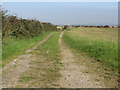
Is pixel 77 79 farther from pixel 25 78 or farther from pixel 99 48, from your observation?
pixel 99 48

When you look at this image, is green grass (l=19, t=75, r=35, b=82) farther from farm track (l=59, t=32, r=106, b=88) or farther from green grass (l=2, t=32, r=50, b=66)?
green grass (l=2, t=32, r=50, b=66)

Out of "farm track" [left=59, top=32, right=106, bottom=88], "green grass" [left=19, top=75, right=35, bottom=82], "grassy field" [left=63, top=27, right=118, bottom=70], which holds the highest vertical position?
"green grass" [left=19, top=75, right=35, bottom=82]

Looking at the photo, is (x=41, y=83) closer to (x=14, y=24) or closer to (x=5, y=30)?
(x=5, y=30)

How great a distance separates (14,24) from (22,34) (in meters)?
3.61

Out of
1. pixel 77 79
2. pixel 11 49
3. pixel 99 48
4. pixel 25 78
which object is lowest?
pixel 99 48

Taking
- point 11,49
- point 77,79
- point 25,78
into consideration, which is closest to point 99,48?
point 11,49

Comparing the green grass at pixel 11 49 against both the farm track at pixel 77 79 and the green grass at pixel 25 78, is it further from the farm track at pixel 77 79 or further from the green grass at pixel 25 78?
Answer: the farm track at pixel 77 79

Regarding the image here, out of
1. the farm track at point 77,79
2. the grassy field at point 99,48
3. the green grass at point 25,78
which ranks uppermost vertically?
the green grass at point 25,78

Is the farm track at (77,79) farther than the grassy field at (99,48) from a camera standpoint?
No

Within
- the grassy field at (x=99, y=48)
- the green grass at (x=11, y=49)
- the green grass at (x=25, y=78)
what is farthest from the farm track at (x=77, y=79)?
the green grass at (x=11, y=49)

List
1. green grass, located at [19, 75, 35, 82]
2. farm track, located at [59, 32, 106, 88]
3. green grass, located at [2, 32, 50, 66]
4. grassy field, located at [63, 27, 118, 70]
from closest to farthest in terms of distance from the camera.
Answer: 1. farm track, located at [59, 32, 106, 88]
2. green grass, located at [19, 75, 35, 82]
3. grassy field, located at [63, 27, 118, 70]
4. green grass, located at [2, 32, 50, 66]

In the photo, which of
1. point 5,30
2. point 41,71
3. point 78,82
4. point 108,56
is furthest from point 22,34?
point 78,82

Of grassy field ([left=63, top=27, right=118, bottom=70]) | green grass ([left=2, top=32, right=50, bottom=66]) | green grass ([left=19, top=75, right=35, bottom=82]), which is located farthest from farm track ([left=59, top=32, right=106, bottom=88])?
green grass ([left=2, top=32, right=50, bottom=66])

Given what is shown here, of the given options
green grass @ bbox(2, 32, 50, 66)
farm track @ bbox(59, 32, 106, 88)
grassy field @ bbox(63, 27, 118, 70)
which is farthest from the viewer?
green grass @ bbox(2, 32, 50, 66)
